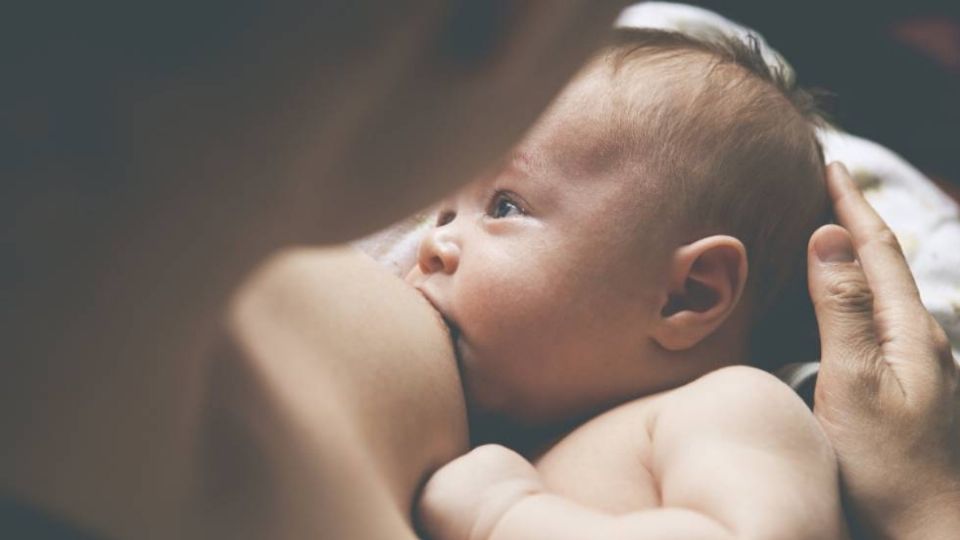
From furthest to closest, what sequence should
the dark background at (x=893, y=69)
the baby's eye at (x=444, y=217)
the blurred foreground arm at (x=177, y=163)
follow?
the dark background at (x=893, y=69) → the baby's eye at (x=444, y=217) → the blurred foreground arm at (x=177, y=163)

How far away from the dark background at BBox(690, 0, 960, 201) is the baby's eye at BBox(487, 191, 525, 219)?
98 centimetres

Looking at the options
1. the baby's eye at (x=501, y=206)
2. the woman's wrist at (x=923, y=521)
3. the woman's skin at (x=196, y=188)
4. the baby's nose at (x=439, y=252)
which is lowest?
the woman's wrist at (x=923, y=521)

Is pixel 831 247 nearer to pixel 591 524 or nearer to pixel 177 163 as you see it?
pixel 591 524

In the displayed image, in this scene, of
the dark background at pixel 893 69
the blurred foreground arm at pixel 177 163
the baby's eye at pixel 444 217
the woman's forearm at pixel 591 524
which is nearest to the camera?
the blurred foreground arm at pixel 177 163

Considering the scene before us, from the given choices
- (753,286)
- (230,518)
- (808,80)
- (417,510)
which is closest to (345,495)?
(230,518)

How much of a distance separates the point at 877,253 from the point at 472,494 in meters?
0.49

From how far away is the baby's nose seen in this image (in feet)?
2.92

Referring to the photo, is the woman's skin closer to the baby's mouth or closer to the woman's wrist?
the baby's mouth

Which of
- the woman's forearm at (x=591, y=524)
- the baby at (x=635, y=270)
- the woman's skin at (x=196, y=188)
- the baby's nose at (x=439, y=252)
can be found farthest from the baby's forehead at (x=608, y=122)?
the woman's skin at (x=196, y=188)

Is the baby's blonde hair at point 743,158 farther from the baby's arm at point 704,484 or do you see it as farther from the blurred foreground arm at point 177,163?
the blurred foreground arm at point 177,163

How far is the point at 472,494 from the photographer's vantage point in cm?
70

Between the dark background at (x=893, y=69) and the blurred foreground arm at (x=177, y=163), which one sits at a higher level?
the blurred foreground arm at (x=177, y=163)

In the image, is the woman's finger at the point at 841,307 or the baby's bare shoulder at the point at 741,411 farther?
the woman's finger at the point at 841,307

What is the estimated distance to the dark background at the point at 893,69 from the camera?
1689 mm
